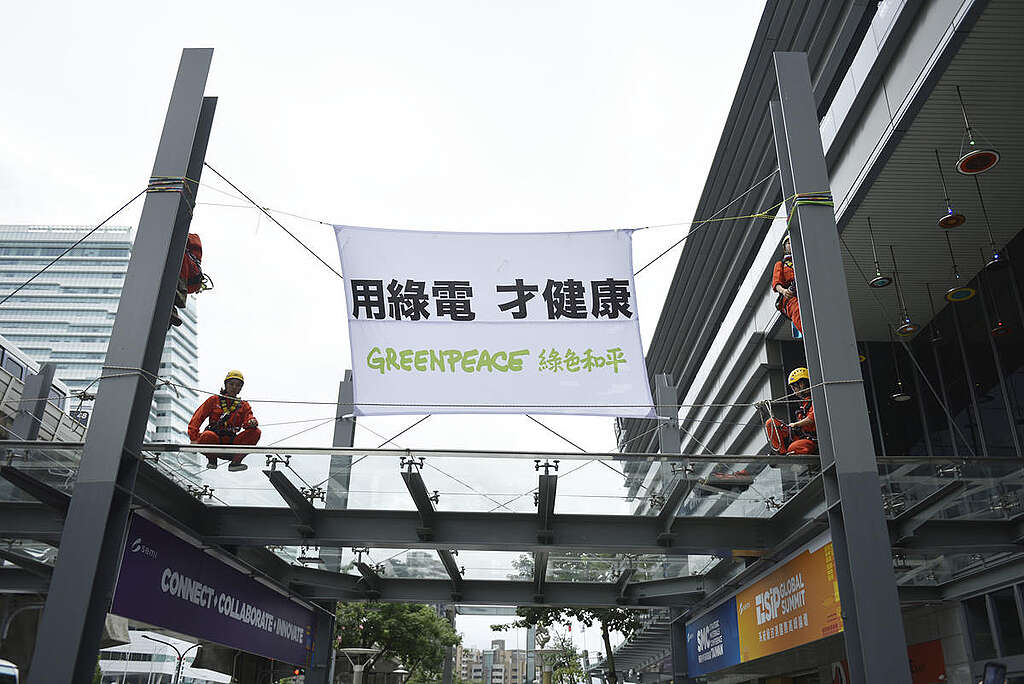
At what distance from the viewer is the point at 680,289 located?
30.2 m

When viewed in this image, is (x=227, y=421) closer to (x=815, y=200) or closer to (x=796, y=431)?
(x=796, y=431)

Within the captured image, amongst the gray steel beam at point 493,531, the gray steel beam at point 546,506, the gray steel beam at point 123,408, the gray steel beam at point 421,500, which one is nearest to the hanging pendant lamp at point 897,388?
the gray steel beam at point 493,531

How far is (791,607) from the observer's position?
309 inches

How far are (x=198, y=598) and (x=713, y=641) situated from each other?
273 inches

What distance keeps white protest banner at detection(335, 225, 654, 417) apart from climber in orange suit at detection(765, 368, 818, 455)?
5.46 ft

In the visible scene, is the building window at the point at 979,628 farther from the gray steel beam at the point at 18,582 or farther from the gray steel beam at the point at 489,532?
the gray steel beam at the point at 18,582

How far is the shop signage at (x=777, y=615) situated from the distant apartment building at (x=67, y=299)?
146 metres

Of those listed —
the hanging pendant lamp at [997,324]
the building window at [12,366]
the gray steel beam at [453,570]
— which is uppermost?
the building window at [12,366]

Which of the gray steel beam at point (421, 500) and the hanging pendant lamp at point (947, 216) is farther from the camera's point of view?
the hanging pendant lamp at point (947, 216)

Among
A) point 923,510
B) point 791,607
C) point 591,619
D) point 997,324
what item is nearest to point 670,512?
point 791,607

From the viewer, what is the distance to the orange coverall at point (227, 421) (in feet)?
26.8

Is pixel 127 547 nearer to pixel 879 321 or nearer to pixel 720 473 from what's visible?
pixel 720 473

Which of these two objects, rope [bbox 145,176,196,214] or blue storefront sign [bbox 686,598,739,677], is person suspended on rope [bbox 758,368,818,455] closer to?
blue storefront sign [bbox 686,598,739,677]

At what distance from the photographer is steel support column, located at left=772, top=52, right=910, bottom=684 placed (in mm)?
5816
